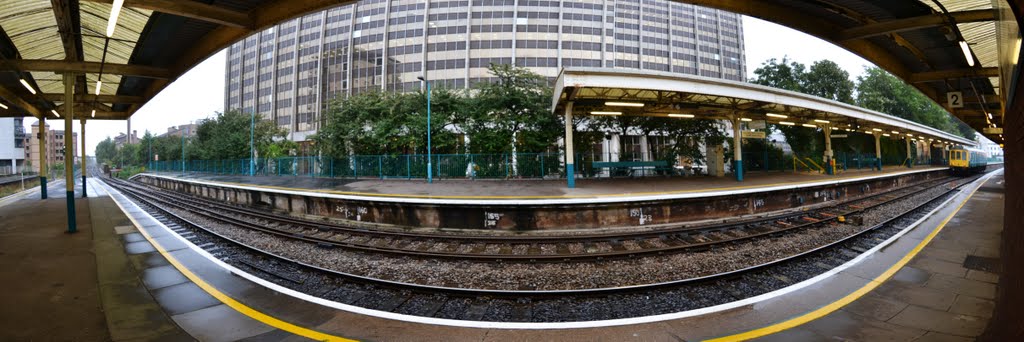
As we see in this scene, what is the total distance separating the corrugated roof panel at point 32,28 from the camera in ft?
23.2

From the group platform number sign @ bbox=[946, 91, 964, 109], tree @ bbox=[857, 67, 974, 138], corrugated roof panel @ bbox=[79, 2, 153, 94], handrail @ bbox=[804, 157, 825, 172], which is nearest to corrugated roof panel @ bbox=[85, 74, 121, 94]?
corrugated roof panel @ bbox=[79, 2, 153, 94]

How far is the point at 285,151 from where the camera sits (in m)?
34.5

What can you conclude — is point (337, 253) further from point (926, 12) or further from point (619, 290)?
point (926, 12)

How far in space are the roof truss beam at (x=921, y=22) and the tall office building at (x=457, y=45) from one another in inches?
1283

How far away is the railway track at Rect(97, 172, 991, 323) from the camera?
4.89 metres

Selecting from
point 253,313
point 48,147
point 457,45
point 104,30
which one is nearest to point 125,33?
point 104,30

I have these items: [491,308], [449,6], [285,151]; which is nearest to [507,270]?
[491,308]

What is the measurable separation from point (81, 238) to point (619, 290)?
42.3 feet

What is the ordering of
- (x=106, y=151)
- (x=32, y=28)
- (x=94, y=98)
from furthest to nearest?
(x=106, y=151) < (x=94, y=98) < (x=32, y=28)

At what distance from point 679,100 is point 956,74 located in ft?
26.9

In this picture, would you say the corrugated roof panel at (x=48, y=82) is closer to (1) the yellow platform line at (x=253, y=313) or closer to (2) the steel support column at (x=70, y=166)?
(2) the steel support column at (x=70, y=166)

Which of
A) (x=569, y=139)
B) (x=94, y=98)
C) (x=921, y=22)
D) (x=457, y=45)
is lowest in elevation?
(x=569, y=139)

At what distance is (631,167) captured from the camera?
66.2 feet

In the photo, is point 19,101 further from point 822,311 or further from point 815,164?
point 815,164
